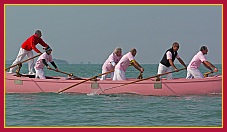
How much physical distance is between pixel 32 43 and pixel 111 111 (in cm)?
539

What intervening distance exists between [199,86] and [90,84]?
12.3 feet

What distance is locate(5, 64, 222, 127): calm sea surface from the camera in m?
9.89

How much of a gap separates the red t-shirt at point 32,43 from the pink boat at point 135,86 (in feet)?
3.61

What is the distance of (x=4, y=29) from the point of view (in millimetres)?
10484

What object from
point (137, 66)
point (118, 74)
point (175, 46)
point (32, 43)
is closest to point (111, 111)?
point (137, 66)

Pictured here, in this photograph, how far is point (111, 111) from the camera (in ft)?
37.4

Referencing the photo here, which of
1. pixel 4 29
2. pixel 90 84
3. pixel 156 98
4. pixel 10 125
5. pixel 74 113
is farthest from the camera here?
pixel 90 84

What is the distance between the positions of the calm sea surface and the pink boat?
0.29 m

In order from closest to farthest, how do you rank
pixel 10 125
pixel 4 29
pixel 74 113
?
1. pixel 10 125
2. pixel 4 29
3. pixel 74 113

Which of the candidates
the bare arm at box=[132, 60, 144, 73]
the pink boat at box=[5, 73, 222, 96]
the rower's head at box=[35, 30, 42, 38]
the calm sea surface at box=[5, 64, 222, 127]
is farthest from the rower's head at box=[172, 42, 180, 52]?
the rower's head at box=[35, 30, 42, 38]

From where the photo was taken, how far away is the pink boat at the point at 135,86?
45.3 ft

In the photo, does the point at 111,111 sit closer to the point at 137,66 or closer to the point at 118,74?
the point at 137,66

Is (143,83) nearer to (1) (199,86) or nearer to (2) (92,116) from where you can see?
(1) (199,86)

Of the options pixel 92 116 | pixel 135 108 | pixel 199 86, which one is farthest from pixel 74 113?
pixel 199 86
